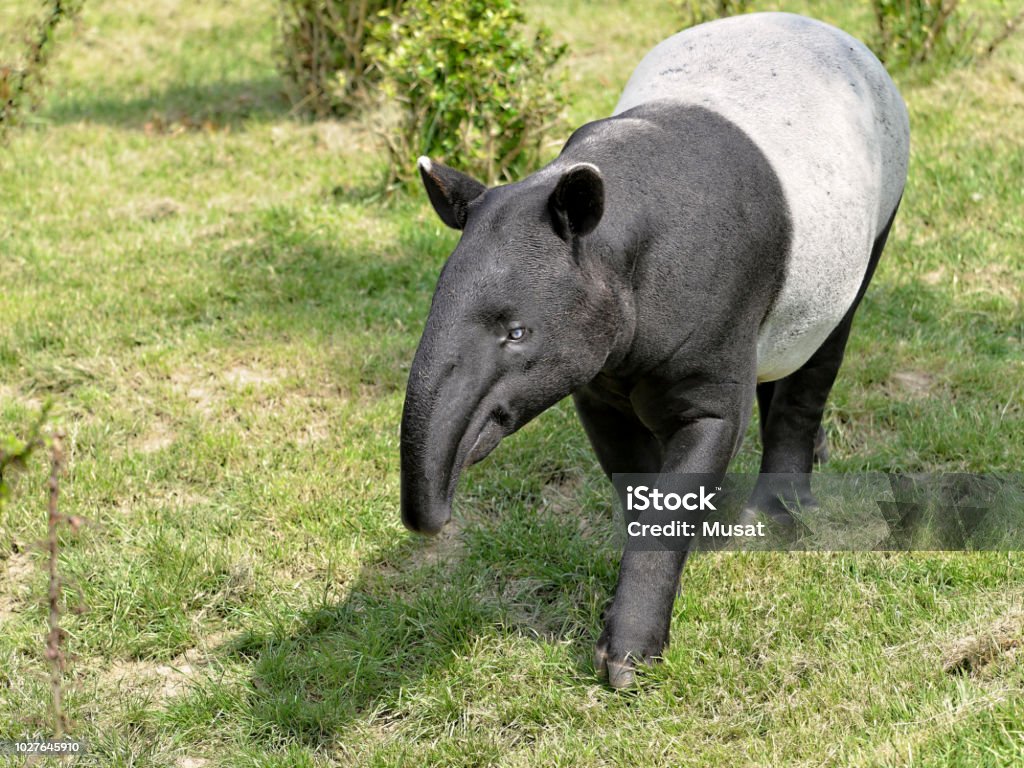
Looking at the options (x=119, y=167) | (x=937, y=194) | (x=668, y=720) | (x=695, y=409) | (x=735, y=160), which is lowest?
(x=119, y=167)

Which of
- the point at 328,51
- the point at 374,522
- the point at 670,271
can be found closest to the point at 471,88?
the point at 328,51

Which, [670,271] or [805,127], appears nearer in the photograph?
[670,271]

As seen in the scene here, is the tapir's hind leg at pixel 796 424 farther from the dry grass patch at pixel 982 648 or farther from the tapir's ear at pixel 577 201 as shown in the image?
the tapir's ear at pixel 577 201

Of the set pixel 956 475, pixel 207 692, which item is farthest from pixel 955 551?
pixel 207 692

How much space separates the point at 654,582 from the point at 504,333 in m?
0.98

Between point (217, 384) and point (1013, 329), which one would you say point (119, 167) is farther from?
point (1013, 329)

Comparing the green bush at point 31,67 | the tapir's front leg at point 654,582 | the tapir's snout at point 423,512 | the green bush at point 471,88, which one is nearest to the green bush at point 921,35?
the green bush at point 471,88

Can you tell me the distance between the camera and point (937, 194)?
22.4 feet

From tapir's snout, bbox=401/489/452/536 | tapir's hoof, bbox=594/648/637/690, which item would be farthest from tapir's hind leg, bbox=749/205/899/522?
tapir's snout, bbox=401/489/452/536

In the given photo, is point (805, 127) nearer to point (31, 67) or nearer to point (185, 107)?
point (31, 67)

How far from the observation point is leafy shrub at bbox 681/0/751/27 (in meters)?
7.82

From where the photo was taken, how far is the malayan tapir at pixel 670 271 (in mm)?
2977

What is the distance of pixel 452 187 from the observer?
10.6 ft

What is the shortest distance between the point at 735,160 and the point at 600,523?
1.57 meters
